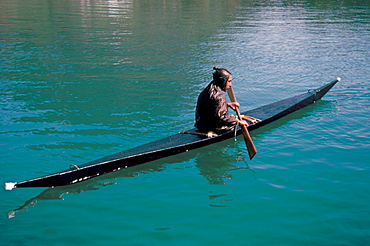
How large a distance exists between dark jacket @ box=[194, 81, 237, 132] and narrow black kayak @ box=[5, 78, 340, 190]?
0.19 metres

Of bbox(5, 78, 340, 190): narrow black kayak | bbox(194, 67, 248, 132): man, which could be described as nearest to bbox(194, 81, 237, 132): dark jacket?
bbox(194, 67, 248, 132): man

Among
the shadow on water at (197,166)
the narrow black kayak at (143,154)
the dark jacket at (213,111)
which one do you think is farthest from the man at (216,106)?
the shadow on water at (197,166)

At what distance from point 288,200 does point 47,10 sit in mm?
25367

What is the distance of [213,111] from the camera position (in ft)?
23.3

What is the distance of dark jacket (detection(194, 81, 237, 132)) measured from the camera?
698 centimetres

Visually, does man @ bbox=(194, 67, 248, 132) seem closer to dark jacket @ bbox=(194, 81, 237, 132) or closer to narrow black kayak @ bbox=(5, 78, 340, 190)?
dark jacket @ bbox=(194, 81, 237, 132)

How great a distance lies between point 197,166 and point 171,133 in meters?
1.42

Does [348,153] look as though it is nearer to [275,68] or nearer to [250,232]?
[250,232]

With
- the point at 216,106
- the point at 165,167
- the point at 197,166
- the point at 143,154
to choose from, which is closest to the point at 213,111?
the point at 216,106

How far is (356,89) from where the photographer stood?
37.4ft

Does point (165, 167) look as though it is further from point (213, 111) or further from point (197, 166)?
point (213, 111)

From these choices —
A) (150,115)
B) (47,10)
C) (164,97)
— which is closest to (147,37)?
(164,97)

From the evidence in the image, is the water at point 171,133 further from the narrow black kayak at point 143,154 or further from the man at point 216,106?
the man at point 216,106

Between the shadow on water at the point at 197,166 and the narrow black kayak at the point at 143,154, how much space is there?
0.14m
